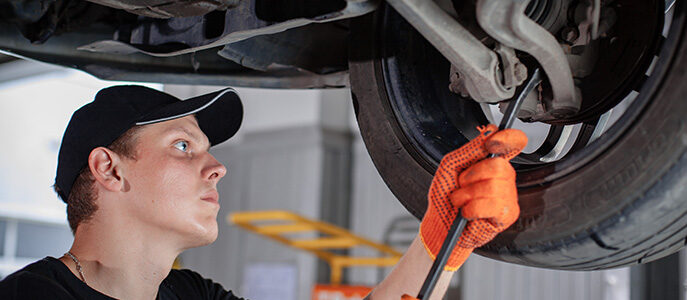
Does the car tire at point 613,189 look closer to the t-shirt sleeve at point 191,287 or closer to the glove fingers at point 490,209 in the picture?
the glove fingers at point 490,209

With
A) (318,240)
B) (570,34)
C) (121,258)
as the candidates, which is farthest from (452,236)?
(318,240)

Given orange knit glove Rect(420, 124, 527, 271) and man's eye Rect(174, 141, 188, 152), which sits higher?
man's eye Rect(174, 141, 188, 152)

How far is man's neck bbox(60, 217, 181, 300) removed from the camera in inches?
51.8

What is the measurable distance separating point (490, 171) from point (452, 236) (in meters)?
0.12

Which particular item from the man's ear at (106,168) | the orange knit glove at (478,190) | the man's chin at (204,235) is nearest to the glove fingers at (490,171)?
the orange knit glove at (478,190)

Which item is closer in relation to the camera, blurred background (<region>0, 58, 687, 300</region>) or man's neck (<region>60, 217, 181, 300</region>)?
man's neck (<region>60, 217, 181, 300</region>)

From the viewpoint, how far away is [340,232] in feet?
16.6

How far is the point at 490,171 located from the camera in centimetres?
101

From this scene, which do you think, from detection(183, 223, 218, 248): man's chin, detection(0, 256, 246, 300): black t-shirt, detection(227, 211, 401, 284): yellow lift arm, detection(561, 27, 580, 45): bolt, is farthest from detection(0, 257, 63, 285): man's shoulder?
detection(227, 211, 401, 284): yellow lift arm

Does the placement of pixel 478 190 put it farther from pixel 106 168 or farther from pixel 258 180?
pixel 258 180

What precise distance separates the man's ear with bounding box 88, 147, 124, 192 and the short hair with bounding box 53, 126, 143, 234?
0.8 inches

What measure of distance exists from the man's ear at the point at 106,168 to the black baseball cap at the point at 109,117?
0.06 feet

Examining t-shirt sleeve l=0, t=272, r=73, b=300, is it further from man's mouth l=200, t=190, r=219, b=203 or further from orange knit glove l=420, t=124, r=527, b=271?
orange knit glove l=420, t=124, r=527, b=271

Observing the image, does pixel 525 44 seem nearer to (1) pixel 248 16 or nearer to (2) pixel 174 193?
(1) pixel 248 16
